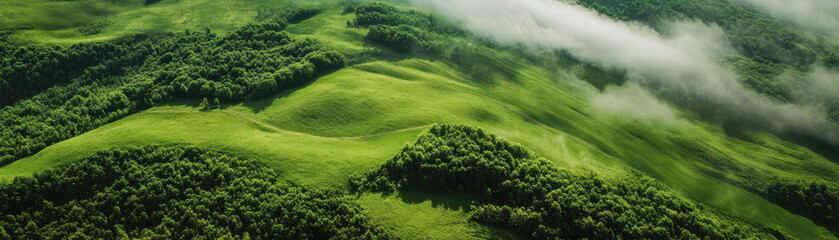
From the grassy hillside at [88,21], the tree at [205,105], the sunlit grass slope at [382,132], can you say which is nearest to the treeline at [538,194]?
the sunlit grass slope at [382,132]

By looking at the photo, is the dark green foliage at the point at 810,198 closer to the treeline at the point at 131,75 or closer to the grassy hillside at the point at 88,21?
the treeline at the point at 131,75

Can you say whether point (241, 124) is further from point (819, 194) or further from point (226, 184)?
point (819, 194)

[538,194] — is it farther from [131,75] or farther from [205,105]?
[131,75]

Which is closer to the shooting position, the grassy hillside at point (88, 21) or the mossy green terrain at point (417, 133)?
the mossy green terrain at point (417, 133)

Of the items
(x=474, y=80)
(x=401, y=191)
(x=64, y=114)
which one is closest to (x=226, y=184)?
(x=401, y=191)

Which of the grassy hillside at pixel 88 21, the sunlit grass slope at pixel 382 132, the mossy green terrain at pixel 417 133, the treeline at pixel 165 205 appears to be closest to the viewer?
the treeline at pixel 165 205

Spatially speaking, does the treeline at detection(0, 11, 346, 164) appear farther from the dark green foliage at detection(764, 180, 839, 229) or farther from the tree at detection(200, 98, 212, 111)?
the dark green foliage at detection(764, 180, 839, 229)

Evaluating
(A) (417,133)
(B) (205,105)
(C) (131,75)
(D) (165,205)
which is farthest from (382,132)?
(C) (131,75)
